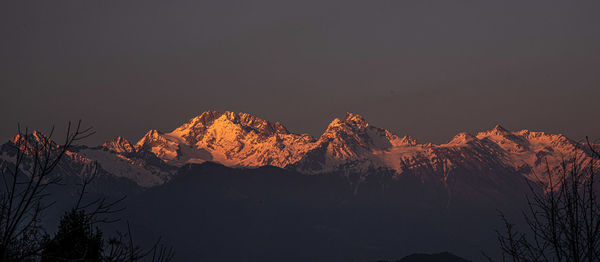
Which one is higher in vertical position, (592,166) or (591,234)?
(592,166)

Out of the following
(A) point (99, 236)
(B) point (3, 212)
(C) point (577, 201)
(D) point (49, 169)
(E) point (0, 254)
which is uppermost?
(A) point (99, 236)

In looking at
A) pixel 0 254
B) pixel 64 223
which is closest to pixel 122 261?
pixel 0 254

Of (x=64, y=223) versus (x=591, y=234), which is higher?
(x=64, y=223)

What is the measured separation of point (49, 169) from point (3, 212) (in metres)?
1.41

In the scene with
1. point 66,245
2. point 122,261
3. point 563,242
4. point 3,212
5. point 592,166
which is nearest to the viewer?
point 3,212

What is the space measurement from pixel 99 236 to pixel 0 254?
32.1m

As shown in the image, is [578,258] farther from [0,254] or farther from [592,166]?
[0,254]

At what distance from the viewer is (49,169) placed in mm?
16969

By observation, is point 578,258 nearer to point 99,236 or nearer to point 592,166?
point 592,166

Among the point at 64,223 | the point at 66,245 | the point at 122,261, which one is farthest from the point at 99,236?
the point at 122,261

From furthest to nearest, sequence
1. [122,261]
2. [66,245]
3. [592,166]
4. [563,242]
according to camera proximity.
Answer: [66,245] < [563,242] < [592,166] < [122,261]

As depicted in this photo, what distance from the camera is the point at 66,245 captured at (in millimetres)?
43750

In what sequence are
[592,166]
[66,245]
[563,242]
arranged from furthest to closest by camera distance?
1. [66,245]
2. [563,242]
3. [592,166]

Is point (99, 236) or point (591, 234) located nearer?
point (591, 234)
